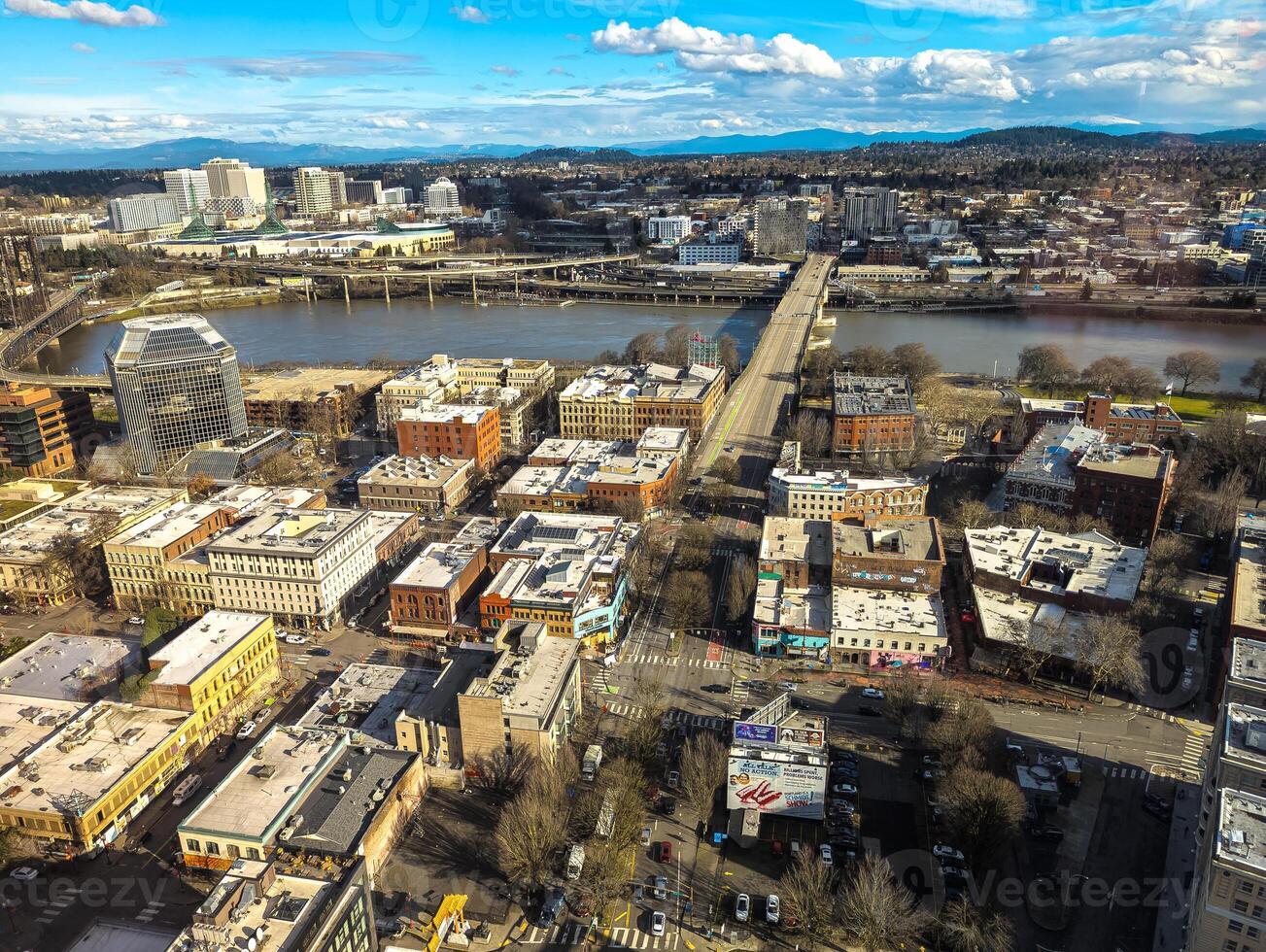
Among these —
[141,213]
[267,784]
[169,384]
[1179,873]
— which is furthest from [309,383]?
[141,213]

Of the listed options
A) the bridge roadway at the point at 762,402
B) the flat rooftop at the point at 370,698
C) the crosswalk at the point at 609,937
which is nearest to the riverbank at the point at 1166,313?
the bridge roadway at the point at 762,402

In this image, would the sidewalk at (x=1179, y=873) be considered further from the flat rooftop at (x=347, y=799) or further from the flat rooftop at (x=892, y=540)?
the flat rooftop at (x=347, y=799)

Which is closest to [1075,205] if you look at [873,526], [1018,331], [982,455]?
[1018,331]

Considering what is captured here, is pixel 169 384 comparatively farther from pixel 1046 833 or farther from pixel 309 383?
pixel 1046 833

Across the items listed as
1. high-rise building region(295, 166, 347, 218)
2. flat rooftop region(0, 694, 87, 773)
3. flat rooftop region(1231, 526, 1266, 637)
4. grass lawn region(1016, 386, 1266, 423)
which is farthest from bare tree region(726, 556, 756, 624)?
high-rise building region(295, 166, 347, 218)

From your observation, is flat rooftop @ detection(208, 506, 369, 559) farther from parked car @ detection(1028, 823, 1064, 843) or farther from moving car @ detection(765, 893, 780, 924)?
parked car @ detection(1028, 823, 1064, 843)
